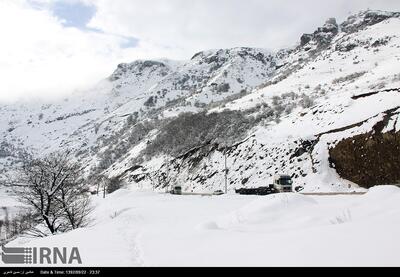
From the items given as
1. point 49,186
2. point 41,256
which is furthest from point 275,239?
point 49,186

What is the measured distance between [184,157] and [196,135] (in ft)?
107

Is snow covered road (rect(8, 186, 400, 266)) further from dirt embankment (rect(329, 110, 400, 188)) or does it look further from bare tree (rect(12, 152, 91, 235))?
dirt embankment (rect(329, 110, 400, 188))

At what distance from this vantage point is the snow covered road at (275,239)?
9.27 meters

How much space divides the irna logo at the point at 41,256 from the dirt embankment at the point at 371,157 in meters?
35.2

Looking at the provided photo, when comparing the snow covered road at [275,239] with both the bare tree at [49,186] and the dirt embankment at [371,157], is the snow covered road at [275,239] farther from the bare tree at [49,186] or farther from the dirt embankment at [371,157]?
the dirt embankment at [371,157]

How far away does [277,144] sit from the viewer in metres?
61.8

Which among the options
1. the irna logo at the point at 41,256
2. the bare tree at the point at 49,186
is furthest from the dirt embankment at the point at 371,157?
the irna logo at the point at 41,256

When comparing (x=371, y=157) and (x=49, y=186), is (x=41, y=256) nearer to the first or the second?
(x=49, y=186)

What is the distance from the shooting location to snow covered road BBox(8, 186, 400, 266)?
30.4 ft

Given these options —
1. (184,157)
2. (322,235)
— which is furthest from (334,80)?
(322,235)

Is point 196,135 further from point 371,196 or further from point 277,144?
point 371,196

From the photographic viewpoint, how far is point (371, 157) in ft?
144

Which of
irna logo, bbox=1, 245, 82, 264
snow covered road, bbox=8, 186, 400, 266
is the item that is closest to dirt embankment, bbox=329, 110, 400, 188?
snow covered road, bbox=8, 186, 400, 266

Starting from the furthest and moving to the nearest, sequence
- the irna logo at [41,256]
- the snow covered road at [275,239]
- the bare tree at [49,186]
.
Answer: the bare tree at [49,186] → the irna logo at [41,256] → the snow covered road at [275,239]
